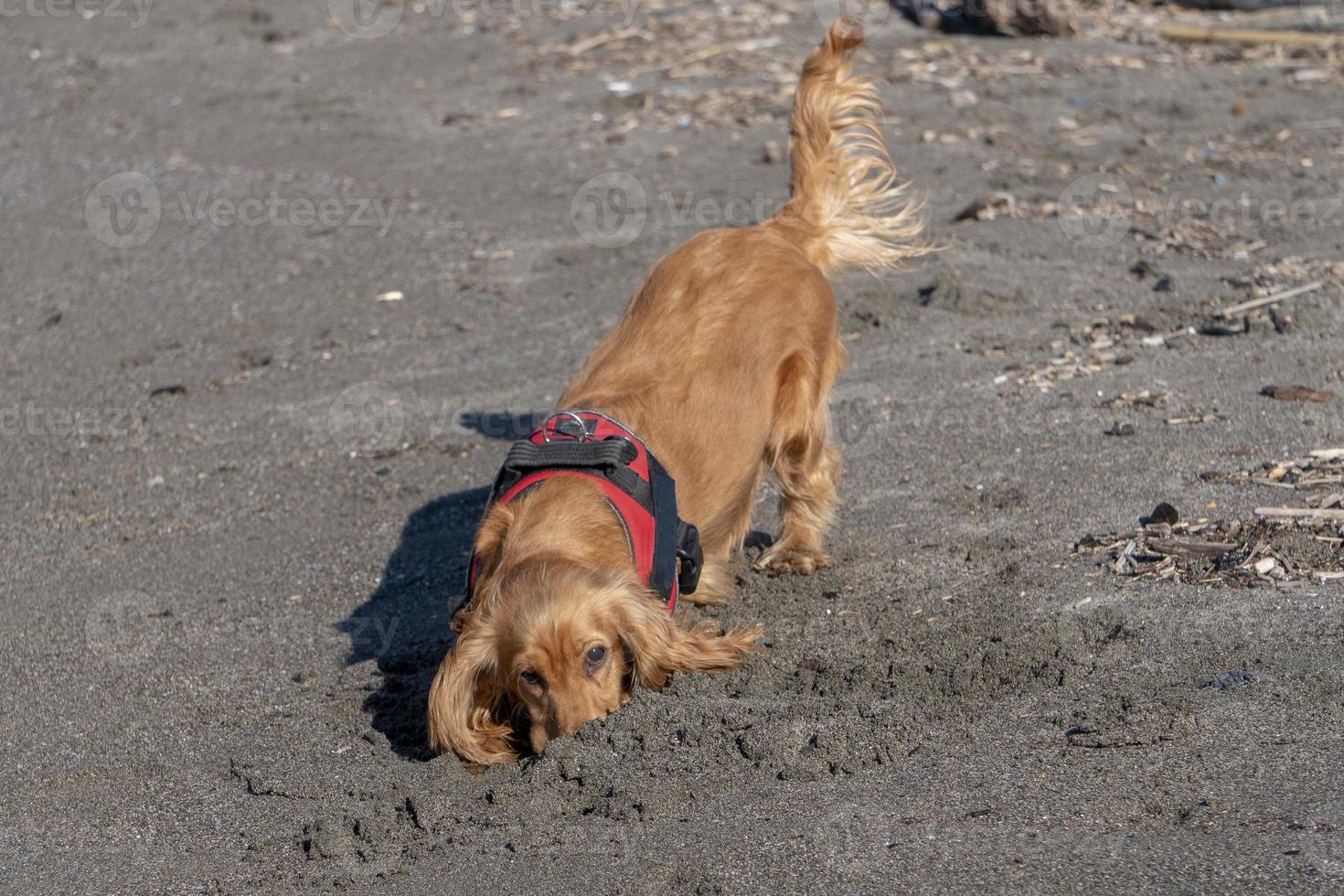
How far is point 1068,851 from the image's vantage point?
125 inches

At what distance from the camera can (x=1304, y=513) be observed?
15.7 feet

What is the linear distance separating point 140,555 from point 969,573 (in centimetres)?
354

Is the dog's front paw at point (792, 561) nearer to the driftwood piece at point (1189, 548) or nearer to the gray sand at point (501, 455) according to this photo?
the gray sand at point (501, 455)

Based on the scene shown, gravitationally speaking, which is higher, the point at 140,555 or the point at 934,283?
the point at 934,283

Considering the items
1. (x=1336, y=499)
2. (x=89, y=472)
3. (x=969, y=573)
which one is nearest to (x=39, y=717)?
(x=89, y=472)

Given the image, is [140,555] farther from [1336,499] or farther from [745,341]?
[1336,499]

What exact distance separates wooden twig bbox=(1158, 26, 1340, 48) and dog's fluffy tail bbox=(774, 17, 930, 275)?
25.0ft

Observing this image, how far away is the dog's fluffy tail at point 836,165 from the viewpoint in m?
6.08

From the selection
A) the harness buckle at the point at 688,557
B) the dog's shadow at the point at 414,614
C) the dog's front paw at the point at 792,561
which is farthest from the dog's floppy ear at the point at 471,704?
the dog's front paw at the point at 792,561

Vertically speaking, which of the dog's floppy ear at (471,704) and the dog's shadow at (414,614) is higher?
the dog's floppy ear at (471,704)

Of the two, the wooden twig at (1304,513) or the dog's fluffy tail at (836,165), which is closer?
the wooden twig at (1304,513)

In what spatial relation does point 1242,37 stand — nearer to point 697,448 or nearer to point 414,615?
point 697,448

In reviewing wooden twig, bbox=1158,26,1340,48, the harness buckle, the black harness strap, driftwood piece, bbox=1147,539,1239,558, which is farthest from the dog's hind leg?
wooden twig, bbox=1158,26,1340,48

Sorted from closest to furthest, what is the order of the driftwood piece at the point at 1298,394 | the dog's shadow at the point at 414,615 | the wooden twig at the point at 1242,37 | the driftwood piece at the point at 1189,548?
the dog's shadow at the point at 414,615, the driftwood piece at the point at 1189,548, the driftwood piece at the point at 1298,394, the wooden twig at the point at 1242,37
